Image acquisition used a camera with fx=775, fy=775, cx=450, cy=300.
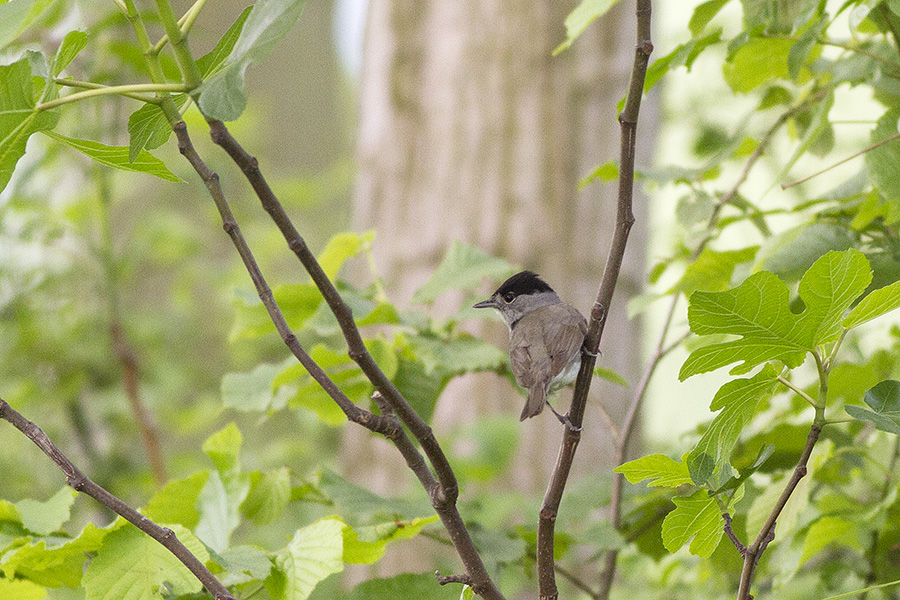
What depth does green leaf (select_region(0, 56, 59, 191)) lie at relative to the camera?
0.70m

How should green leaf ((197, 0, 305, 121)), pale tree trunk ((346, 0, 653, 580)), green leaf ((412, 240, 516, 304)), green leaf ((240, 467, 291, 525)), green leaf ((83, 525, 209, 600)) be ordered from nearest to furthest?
green leaf ((197, 0, 305, 121)), green leaf ((83, 525, 209, 600)), green leaf ((240, 467, 291, 525)), green leaf ((412, 240, 516, 304)), pale tree trunk ((346, 0, 653, 580))

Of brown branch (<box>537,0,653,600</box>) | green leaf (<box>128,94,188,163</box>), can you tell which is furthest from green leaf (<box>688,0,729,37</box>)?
green leaf (<box>128,94,188,163</box>)

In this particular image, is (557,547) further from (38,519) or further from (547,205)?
(547,205)

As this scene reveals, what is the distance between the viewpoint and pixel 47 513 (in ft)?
3.52

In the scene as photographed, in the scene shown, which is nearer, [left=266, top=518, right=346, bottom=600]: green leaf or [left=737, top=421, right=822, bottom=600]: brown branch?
[left=737, top=421, right=822, bottom=600]: brown branch

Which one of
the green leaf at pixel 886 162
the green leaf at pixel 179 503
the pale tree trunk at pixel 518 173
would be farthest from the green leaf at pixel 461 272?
the pale tree trunk at pixel 518 173

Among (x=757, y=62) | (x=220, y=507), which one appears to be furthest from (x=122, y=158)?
(x=757, y=62)

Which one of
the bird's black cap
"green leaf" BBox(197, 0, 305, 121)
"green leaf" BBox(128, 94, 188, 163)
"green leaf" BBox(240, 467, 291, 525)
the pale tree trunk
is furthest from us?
the pale tree trunk

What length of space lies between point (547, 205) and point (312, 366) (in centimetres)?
251

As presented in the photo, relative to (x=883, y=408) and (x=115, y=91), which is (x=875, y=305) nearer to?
(x=883, y=408)

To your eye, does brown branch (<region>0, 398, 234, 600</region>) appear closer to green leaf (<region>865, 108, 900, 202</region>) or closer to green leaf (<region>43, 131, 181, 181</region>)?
green leaf (<region>43, 131, 181, 181</region>)

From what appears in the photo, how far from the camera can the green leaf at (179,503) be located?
3.91 ft

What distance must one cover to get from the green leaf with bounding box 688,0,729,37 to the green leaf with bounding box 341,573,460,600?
37.2 inches

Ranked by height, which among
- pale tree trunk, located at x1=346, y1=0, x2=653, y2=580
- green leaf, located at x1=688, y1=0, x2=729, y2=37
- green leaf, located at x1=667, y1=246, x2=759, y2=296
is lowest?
green leaf, located at x1=667, y1=246, x2=759, y2=296
